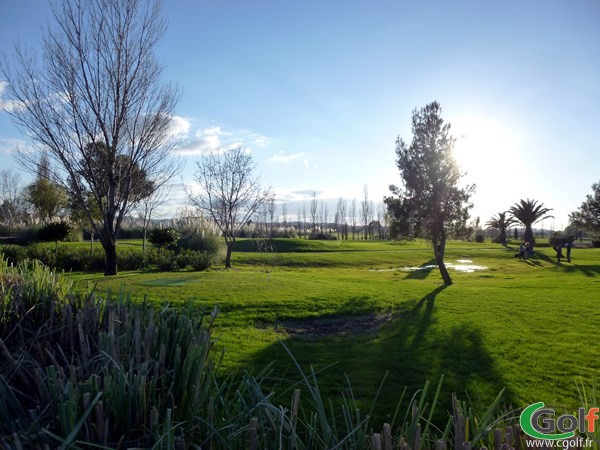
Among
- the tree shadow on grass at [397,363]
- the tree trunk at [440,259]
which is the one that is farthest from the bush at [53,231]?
the tree trunk at [440,259]

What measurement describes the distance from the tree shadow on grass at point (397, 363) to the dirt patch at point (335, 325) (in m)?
0.35

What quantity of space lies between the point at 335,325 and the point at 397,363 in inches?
109

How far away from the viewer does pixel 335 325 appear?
28.8 feet

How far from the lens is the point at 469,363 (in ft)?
20.3

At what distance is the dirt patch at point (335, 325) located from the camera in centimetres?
812

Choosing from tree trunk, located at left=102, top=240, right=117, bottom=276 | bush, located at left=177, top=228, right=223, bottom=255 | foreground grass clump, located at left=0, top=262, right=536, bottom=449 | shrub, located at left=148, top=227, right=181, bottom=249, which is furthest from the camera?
bush, located at left=177, top=228, right=223, bottom=255

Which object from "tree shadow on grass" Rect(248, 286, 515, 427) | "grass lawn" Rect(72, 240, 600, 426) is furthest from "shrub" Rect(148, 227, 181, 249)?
"tree shadow on grass" Rect(248, 286, 515, 427)

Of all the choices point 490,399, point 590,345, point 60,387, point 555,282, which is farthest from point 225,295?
point 555,282

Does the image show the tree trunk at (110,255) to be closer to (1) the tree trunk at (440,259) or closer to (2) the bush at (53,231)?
(2) the bush at (53,231)

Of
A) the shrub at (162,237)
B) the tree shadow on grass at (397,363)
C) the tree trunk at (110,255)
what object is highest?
the shrub at (162,237)

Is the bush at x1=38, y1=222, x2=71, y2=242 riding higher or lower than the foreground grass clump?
higher

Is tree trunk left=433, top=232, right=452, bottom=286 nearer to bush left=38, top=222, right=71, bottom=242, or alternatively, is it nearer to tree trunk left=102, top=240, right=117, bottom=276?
tree trunk left=102, top=240, right=117, bottom=276

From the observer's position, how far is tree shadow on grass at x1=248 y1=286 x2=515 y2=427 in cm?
489

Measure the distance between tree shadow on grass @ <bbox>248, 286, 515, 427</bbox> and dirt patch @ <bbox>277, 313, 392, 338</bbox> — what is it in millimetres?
351
